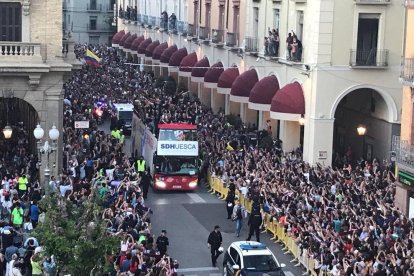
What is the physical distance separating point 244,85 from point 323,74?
998cm

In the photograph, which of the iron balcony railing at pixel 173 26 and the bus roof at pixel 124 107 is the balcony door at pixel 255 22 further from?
the iron balcony railing at pixel 173 26

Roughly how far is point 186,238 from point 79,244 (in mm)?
13400

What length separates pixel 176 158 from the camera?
4056 cm

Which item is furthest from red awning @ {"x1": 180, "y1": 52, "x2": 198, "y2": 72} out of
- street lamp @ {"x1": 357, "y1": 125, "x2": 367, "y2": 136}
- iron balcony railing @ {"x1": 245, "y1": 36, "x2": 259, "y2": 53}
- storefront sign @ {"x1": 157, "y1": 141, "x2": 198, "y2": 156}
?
storefront sign @ {"x1": 157, "y1": 141, "x2": 198, "y2": 156}

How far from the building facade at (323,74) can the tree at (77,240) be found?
23353 millimetres

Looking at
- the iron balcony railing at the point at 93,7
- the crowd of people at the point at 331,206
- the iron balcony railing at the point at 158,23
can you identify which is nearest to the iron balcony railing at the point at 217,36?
the crowd of people at the point at 331,206

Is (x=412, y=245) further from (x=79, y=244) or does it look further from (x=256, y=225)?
(x=79, y=244)

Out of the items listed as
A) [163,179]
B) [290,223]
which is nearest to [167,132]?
[163,179]

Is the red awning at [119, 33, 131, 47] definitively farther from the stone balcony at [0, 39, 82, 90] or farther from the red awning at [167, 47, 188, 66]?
the stone balcony at [0, 39, 82, 90]

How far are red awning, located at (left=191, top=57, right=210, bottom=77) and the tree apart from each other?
4115 cm

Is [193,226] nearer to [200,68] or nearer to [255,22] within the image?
[255,22]

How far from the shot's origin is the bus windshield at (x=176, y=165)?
4056 cm

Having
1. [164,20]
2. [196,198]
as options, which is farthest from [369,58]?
[164,20]

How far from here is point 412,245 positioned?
2634cm
